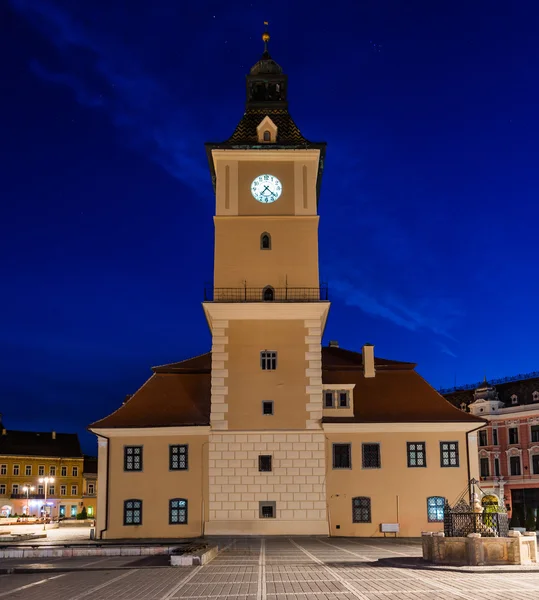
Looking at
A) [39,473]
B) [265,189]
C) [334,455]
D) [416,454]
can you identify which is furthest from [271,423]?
[39,473]

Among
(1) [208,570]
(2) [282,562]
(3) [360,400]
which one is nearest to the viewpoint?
(1) [208,570]

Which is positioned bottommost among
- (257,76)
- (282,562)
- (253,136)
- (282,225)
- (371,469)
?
(282,562)

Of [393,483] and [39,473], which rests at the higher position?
[39,473]

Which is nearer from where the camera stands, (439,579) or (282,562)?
(439,579)

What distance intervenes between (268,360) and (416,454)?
26.3 ft

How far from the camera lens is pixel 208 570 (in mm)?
20438

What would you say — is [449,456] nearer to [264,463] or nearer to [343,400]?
[343,400]

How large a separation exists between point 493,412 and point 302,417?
36.0 metres

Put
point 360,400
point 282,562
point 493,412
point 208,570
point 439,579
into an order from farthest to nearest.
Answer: point 493,412 < point 360,400 < point 282,562 < point 208,570 < point 439,579

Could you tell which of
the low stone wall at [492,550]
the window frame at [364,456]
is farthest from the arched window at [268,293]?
the low stone wall at [492,550]

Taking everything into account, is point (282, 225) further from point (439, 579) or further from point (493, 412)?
point (493, 412)

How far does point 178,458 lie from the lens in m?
36.8

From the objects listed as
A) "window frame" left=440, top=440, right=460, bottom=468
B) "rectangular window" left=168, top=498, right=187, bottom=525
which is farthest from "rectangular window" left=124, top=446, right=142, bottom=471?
"window frame" left=440, top=440, right=460, bottom=468

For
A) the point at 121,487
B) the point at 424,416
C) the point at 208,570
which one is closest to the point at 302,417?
the point at 424,416
